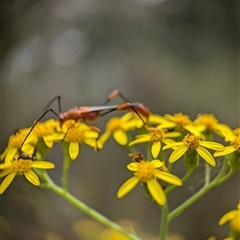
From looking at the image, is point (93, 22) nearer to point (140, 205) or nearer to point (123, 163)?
point (123, 163)

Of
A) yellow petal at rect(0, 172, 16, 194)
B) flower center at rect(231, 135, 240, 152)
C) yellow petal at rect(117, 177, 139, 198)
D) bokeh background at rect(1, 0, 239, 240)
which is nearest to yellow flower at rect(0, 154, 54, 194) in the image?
yellow petal at rect(0, 172, 16, 194)

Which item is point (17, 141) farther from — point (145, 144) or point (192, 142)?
point (192, 142)

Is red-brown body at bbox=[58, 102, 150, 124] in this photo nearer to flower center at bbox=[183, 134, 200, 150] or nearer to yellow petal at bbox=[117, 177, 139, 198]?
flower center at bbox=[183, 134, 200, 150]

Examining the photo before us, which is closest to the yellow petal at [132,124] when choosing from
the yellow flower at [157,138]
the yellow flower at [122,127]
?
the yellow flower at [122,127]

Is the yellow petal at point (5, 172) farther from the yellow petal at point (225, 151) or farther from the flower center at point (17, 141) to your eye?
the yellow petal at point (225, 151)

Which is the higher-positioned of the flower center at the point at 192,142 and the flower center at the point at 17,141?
the flower center at the point at 192,142

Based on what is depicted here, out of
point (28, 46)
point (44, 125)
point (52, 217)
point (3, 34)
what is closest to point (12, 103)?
point (28, 46)

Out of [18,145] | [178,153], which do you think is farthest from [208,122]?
[18,145]

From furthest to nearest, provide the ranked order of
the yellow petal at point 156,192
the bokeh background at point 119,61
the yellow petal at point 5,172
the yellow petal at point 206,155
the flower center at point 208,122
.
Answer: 1. the bokeh background at point 119,61
2. the flower center at point 208,122
3. the yellow petal at point 5,172
4. the yellow petal at point 206,155
5. the yellow petal at point 156,192
